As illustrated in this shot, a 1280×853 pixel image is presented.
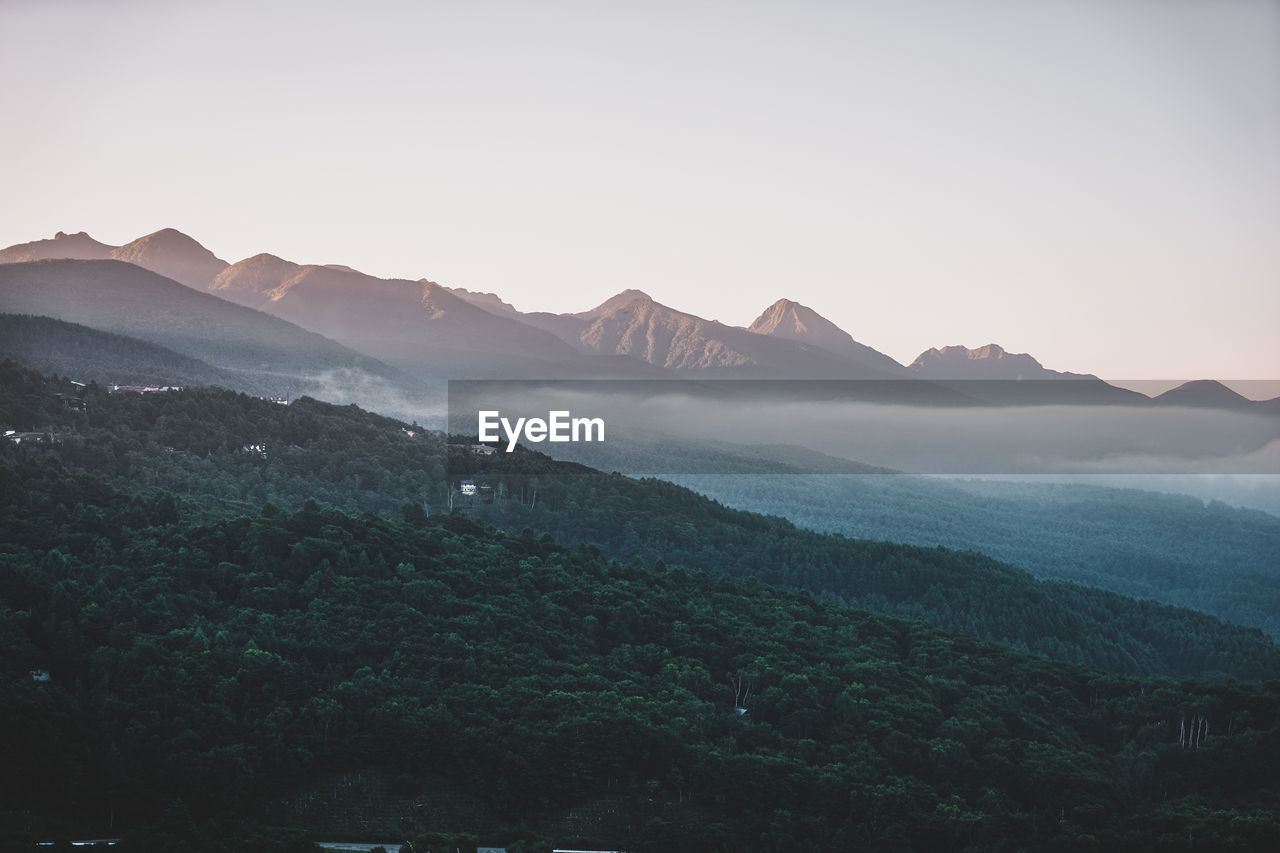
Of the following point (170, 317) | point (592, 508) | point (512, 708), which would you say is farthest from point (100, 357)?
point (512, 708)

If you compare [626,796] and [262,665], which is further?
[262,665]

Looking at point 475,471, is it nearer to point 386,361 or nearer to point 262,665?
point 262,665

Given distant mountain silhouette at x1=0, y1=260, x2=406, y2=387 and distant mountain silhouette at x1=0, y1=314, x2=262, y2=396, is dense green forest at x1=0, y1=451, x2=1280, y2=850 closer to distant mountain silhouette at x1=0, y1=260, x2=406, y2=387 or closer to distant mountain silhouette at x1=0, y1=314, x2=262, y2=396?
distant mountain silhouette at x1=0, y1=314, x2=262, y2=396

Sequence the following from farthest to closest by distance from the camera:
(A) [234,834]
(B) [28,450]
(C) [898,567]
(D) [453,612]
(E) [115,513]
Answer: (C) [898,567] → (B) [28,450] → (E) [115,513] → (D) [453,612] → (A) [234,834]

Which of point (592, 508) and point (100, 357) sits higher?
point (100, 357)

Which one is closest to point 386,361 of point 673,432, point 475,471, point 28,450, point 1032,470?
point 673,432

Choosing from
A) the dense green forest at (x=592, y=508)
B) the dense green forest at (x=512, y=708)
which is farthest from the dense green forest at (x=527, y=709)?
the dense green forest at (x=592, y=508)

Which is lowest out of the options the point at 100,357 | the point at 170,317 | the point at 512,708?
the point at 512,708

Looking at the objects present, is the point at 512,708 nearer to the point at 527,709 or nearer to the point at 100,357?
the point at 527,709
